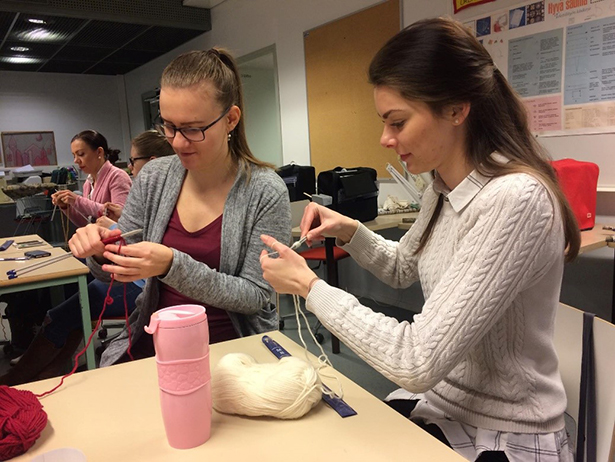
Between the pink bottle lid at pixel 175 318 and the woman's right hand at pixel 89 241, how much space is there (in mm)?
511

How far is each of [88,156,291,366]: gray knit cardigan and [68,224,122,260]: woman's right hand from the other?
8.1 inches

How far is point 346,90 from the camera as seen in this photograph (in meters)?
4.12

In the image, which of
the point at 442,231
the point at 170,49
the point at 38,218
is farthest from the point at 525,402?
the point at 170,49

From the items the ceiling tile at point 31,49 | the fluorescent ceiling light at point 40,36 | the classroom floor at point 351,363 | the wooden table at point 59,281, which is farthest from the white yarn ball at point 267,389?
the ceiling tile at point 31,49

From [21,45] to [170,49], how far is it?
1.88 metres

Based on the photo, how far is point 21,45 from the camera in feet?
20.7

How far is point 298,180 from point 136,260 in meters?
3.07

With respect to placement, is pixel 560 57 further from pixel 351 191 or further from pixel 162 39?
pixel 162 39

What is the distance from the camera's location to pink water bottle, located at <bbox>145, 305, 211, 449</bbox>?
0.73 m

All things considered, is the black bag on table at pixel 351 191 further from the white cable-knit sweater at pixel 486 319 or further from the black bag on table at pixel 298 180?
the white cable-knit sweater at pixel 486 319

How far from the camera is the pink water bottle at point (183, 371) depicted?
0.73 metres

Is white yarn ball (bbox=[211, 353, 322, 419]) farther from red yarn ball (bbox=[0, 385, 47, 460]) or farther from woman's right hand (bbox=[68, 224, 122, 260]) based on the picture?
woman's right hand (bbox=[68, 224, 122, 260])

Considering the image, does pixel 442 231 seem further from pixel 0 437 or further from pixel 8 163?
pixel 8 163

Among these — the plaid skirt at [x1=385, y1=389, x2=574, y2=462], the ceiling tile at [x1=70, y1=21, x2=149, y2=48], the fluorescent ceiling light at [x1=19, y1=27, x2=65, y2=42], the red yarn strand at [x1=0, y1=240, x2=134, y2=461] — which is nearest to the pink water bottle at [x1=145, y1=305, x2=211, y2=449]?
the red yarn strand at [x1=0, y1=240, x2=134, y2=461]
